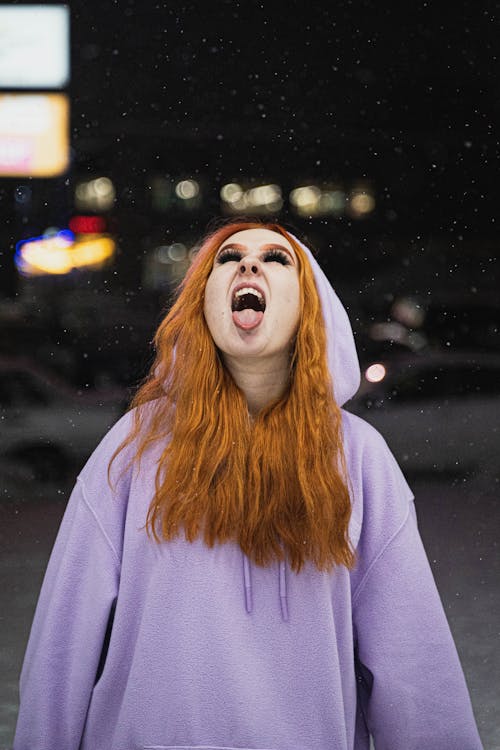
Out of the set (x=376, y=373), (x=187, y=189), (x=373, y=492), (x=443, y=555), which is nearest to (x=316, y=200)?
(x=187, y=189)

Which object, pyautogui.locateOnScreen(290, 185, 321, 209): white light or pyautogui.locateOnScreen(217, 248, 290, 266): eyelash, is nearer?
pyautogui.locateOnScreen(217, 248, 290, 266): eyelash

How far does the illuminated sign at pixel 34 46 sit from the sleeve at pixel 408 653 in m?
1.55

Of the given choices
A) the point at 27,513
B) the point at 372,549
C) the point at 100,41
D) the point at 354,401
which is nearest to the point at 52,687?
the point at 372,549

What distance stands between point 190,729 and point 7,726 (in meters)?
0.96

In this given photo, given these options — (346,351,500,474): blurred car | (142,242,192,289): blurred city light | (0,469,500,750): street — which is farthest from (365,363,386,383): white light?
(142,242,192,289): blurred city light

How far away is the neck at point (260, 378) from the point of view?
167 centimetres

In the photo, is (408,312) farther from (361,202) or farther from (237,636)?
(237,636)

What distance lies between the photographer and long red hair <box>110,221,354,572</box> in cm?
160

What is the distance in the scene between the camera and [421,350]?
9.03 ft

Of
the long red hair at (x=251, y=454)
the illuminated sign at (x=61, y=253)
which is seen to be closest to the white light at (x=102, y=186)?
the illuminated sign at (x=61, y=253)

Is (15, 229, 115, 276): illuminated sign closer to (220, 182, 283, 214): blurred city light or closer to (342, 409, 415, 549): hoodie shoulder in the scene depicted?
(220, 182, 283, 214): blurred city light

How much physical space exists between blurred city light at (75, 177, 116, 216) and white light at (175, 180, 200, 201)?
0.17 metres

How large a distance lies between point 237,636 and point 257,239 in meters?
0.64

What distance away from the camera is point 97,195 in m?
2.64
